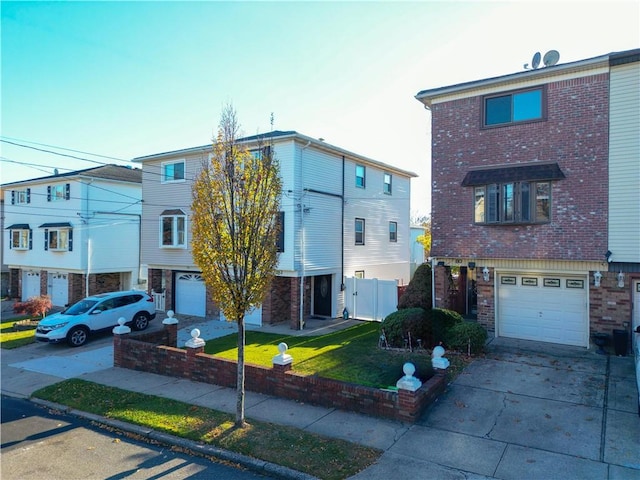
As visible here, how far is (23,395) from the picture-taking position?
1072 cm

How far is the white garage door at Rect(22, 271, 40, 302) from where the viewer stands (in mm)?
30002

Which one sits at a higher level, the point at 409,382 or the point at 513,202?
the point at 513,202

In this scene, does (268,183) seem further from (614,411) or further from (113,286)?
(113,286)

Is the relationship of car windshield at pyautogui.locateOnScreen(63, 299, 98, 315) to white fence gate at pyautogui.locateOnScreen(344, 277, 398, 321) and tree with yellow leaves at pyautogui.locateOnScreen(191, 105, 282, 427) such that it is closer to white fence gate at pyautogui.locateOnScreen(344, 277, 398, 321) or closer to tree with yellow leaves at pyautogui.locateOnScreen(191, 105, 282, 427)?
white fence gate at pyautogui.locateOnScreen(344, 277, 398, 321)

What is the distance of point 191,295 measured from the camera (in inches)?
883

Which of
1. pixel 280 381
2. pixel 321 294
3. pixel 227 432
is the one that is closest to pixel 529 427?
pixel 280 381

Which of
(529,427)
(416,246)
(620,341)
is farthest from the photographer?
(416,246)

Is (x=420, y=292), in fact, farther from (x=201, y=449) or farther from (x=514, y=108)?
(x=201, y=449)

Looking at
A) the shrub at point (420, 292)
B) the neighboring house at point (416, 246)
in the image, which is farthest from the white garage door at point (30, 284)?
the neighboring house at point (416, 246)

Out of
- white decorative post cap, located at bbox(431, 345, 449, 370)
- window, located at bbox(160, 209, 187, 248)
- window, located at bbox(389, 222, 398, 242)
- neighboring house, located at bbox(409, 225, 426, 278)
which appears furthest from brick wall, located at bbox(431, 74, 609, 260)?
neighboring house, located at bbox(409, 225, 426, 278)

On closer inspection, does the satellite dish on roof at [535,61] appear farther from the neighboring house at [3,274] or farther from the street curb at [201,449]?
the neighboring house at [3,274]

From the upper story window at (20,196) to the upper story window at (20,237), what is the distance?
1786 mm

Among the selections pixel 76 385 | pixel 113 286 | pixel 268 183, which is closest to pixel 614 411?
pixel 268 183

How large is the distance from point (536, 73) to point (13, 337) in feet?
72.8
